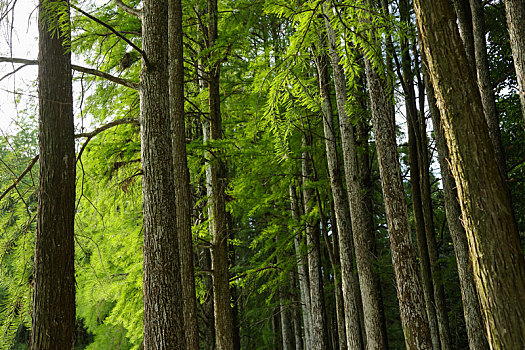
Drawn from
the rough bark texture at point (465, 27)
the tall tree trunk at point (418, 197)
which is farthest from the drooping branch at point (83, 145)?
the tall tree trunk at point (418, 197)

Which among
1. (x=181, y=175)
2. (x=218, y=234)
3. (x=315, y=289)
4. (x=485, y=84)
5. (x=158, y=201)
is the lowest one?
(x=315, y=289)

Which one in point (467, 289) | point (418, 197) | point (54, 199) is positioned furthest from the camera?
point (418, 197)

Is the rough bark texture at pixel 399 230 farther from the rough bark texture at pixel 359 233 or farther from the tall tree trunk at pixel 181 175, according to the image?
the tall tree trunk at pixel 181 175

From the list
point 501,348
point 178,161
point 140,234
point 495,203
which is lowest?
point 501,348

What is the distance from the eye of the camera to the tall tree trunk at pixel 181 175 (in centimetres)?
684

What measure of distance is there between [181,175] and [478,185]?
4968 mm

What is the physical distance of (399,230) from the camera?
6.16 m

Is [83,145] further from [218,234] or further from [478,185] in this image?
[478,185]

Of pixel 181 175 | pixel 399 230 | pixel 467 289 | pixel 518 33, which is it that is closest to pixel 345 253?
pixel 399 230

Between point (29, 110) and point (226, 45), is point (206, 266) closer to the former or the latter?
point (226, 45)

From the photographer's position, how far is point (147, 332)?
4711 millimetres

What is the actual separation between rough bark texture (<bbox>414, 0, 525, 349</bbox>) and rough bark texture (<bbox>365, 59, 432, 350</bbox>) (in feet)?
9.54

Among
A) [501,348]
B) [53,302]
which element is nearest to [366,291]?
[501,348]

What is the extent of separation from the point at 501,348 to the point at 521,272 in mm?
570
